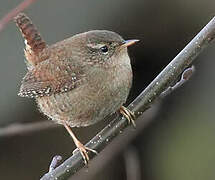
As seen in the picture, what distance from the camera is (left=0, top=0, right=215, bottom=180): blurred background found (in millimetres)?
5410

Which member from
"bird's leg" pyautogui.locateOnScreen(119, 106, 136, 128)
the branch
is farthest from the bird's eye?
the branch

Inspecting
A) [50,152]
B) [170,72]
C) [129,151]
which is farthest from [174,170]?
[170,72]

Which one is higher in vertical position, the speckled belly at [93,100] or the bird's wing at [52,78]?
the bird's wing at [52,78]

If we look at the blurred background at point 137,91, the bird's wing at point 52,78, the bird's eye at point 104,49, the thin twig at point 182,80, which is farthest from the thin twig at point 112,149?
the thin twig at point 182,80

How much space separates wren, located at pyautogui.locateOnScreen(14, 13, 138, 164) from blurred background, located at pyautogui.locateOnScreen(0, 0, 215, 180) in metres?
1.15

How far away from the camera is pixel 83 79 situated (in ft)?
12.9

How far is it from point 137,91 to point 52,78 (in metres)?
2.05

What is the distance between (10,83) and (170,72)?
2.33 metres

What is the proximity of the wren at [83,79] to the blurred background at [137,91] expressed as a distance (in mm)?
1153

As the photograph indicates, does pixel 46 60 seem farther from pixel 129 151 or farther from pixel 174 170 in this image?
pixel 174 170

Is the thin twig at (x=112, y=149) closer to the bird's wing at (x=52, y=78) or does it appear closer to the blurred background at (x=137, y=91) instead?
the blurred background at (x=137, y=91)

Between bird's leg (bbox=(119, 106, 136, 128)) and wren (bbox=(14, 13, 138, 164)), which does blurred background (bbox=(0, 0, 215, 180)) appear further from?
bird's leg (bbox=(119, 106, 136, 128))

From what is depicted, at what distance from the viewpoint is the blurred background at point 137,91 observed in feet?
17.7

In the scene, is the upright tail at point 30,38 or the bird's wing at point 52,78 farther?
the upright tail at point 30,38
